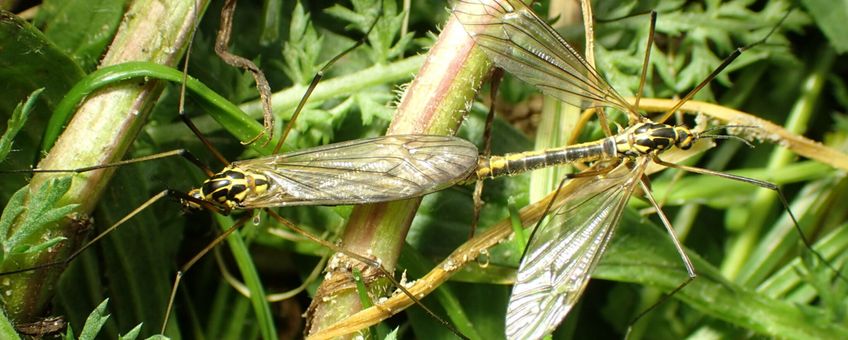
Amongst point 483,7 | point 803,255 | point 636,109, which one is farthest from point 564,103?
point 803,255

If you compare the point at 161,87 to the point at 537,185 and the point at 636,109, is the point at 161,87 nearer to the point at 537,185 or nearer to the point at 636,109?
the point at 537,185

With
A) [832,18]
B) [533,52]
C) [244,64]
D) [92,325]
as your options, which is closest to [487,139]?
[533,52]

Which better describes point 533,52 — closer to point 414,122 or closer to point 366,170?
point 414,122

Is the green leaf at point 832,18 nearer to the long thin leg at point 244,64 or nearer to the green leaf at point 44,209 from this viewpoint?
the long thin leg at point 244,64

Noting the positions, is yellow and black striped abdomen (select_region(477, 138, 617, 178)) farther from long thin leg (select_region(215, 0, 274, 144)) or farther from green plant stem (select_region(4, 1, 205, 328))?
green plant stem (select_region(4, 1, 205, 328))

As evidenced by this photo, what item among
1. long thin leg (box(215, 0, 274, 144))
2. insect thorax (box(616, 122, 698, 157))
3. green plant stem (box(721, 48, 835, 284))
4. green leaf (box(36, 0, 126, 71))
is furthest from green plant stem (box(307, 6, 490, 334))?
green plant stem (box(721, 48, 835, 284))
